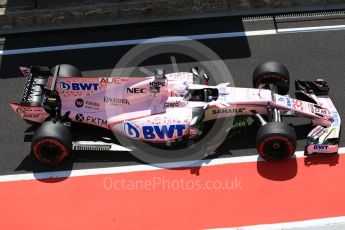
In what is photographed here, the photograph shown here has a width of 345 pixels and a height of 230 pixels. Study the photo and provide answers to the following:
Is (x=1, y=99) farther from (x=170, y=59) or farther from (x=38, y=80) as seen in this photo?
(x=170, y=59)

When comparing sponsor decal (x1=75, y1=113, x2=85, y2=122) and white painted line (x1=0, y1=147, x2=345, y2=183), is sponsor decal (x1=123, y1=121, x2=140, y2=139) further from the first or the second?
sponsor decal (x1=75, y1=113, x2=85, y2=122)

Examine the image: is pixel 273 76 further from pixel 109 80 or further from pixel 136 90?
pixel 109 80

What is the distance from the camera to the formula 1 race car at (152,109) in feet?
29.9

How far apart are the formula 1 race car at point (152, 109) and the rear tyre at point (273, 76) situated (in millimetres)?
576

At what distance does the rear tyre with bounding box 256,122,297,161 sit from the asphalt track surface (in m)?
0.53

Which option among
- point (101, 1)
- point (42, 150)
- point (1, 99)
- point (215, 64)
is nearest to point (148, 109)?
point (42, 150)

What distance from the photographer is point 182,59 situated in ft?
38.7

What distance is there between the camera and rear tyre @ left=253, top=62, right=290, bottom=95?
32.8 feet

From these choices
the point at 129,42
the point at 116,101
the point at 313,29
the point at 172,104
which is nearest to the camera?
the point at 172,104

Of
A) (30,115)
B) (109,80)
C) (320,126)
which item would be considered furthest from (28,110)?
(320,126)

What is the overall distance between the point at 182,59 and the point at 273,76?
2.57 m

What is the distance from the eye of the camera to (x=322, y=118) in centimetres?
945

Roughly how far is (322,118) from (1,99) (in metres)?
6.73

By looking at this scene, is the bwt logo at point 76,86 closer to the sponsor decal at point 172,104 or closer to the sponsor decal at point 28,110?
the sponsor decal at point 28,110
